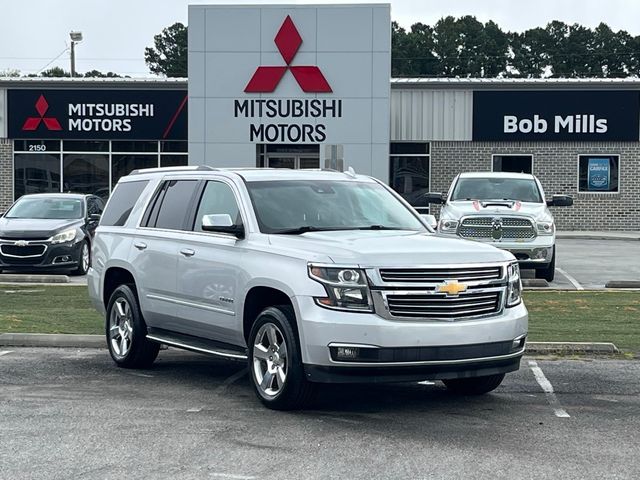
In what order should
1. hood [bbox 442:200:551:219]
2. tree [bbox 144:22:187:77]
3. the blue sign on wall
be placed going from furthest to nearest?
tree [bbox 144:22:187:77]
the blue sign on wall
hood [bbox 442:200:551:219]

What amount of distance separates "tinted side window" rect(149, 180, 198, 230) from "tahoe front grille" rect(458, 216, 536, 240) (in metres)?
9.30

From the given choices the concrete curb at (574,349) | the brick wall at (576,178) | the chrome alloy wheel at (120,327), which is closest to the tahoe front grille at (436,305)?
the concrete curb at (574,349)

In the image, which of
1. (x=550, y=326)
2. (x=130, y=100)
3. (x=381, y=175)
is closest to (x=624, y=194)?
(x=381, y=175)

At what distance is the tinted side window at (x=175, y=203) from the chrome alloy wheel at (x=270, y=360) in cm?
182

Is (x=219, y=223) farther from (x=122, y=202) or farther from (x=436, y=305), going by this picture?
(x=122, y=202)

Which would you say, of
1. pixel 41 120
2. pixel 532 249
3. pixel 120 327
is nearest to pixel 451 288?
pixel 120 327

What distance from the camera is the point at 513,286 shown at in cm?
814

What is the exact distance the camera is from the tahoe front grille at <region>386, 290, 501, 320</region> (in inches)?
294

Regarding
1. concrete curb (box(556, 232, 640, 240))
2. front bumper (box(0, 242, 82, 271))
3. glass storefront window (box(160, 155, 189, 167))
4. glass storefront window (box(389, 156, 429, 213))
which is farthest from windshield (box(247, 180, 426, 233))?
glass storefront window (box(160, 155, 189, 167))

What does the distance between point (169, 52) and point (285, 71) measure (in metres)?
70.3

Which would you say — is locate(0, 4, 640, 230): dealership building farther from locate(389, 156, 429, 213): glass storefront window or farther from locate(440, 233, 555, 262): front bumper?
locate(440, 233, 555, 262): front bumper

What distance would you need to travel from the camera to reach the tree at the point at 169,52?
3691 inches

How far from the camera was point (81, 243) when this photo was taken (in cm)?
2028

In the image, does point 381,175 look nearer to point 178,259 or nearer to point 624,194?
point 624,194
